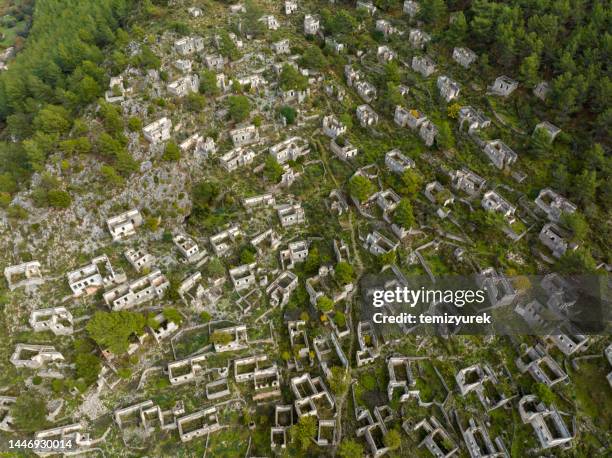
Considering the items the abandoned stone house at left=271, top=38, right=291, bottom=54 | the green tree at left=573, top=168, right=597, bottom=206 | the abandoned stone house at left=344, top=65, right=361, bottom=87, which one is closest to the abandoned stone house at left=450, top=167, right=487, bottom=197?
the green tree at left=573, top=168, right=597, bottom=206

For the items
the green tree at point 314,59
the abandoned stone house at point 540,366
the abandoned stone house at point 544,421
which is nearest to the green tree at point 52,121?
the green tree at point 314,59

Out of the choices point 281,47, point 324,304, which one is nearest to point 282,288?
point 324,304

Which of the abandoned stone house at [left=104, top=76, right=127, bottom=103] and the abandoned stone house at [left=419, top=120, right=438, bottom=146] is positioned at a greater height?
the abandoned stone house at [left=104, top=76, right=127, bottom=103]

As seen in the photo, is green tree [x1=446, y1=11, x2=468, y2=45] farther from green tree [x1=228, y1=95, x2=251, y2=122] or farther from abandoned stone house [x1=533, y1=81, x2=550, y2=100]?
green tree [x1=228, y1=95, x2=251, y2=122]

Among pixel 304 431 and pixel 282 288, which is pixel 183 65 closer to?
pixel 282 288

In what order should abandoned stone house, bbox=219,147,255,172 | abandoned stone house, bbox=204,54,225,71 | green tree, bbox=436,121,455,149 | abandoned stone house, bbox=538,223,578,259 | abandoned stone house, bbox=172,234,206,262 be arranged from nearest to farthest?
abandoned stone house, bbox=538,223,578,259 → abandoned stone house, bbox=172,234,206,262 → abandoned stone house, bbox=219,147,255,172 → green tree, bbox=436,121,455,149 → abandoned stone house, bbox=204,54,225,71

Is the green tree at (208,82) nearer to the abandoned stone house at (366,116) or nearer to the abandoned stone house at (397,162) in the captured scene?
the abandoned stone house at (366,116)

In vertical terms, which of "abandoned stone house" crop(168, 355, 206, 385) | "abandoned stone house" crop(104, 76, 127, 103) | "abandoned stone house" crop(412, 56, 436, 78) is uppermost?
"abandoned stone house" crop(412, 56, 436, 78)
